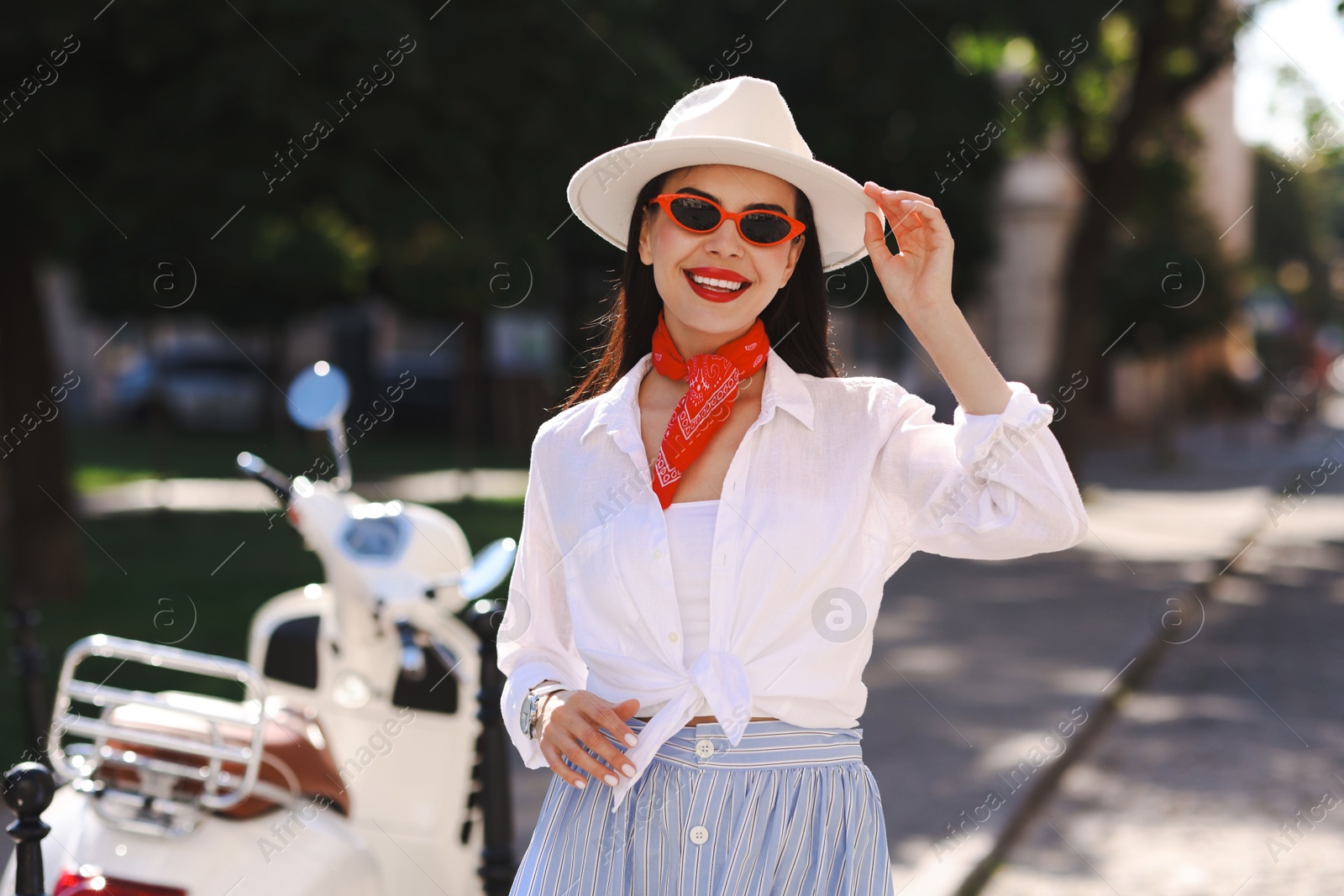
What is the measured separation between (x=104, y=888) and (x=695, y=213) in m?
1.70

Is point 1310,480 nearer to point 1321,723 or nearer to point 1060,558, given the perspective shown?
point 1060,558

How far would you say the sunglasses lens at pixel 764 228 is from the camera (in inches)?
81.4

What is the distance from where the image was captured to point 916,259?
1885 millimetres

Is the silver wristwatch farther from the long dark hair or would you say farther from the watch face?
the long dark hair

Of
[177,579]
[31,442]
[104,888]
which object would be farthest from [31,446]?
[104,888]

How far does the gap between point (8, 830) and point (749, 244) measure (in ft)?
5.57

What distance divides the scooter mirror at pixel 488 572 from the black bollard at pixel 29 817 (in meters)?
0.91

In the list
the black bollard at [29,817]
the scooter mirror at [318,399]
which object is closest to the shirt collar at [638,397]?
the black bollard at [29,817]

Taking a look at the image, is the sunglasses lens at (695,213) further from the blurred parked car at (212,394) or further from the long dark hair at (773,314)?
the blurred parked car at (212,394)

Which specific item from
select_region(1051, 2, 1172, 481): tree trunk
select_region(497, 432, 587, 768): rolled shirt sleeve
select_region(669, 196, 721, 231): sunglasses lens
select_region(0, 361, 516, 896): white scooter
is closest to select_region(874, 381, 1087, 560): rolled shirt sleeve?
select_region(669, 196, 721, 231): sunglasses lens

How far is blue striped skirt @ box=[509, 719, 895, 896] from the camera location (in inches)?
76.4

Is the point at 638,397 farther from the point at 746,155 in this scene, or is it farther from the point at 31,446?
the point at 31,446

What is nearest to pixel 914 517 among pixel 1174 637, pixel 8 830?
pixel 8 830

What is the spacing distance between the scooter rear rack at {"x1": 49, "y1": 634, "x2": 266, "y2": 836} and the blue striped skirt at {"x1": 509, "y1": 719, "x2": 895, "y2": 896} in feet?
3.18
